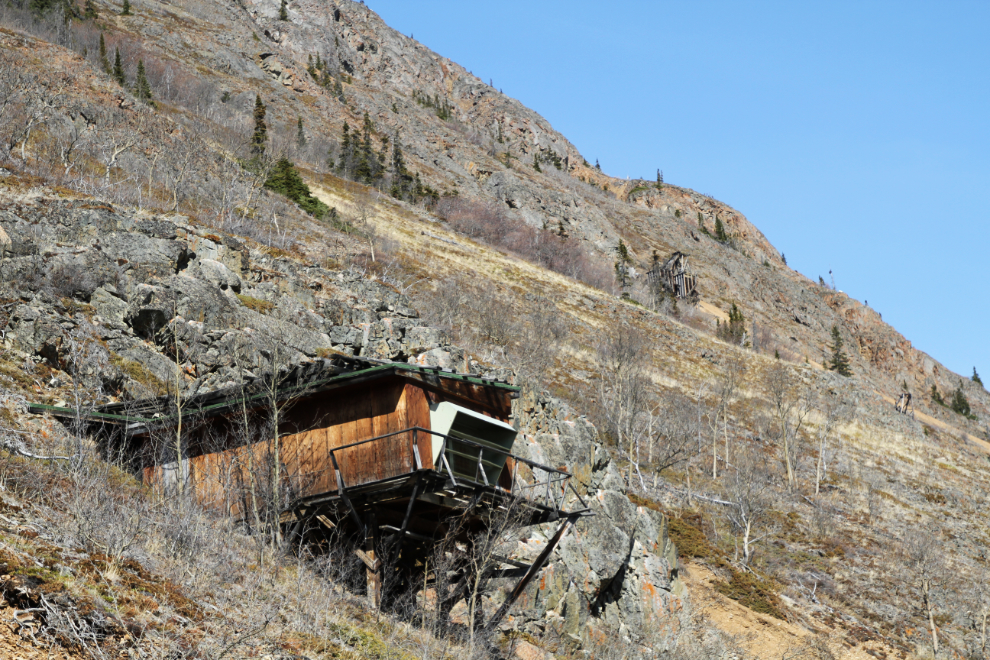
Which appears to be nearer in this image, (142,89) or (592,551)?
(592,551)

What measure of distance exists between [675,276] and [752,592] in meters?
95.2

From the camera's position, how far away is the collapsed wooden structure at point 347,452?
18625 millimetres

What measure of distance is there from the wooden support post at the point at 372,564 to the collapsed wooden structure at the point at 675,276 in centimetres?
10542

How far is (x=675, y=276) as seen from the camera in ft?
414

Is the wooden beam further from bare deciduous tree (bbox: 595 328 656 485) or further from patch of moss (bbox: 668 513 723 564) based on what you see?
bare deciduous tree (bbox: 595 328 656 485)

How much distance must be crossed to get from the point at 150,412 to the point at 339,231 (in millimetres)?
47722

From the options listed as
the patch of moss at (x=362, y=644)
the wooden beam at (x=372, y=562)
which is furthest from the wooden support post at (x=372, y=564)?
the patch of moss at (x=362, y=644)

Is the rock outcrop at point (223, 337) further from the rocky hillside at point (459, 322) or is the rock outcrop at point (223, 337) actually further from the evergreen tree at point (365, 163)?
the evergreen tree at point (365, 163)

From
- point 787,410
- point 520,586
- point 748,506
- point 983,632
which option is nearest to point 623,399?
point 748,506

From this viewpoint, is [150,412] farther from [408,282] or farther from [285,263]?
[408,282]

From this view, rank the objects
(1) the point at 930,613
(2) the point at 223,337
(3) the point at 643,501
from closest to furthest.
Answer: (2) the point at 223,337 → (1) the point at 930,613 → (3) the point at 643,501

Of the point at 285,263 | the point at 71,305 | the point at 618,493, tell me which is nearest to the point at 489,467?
the point at 618,493

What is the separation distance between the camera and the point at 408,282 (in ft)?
195

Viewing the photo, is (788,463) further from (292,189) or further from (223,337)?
(292,189)
